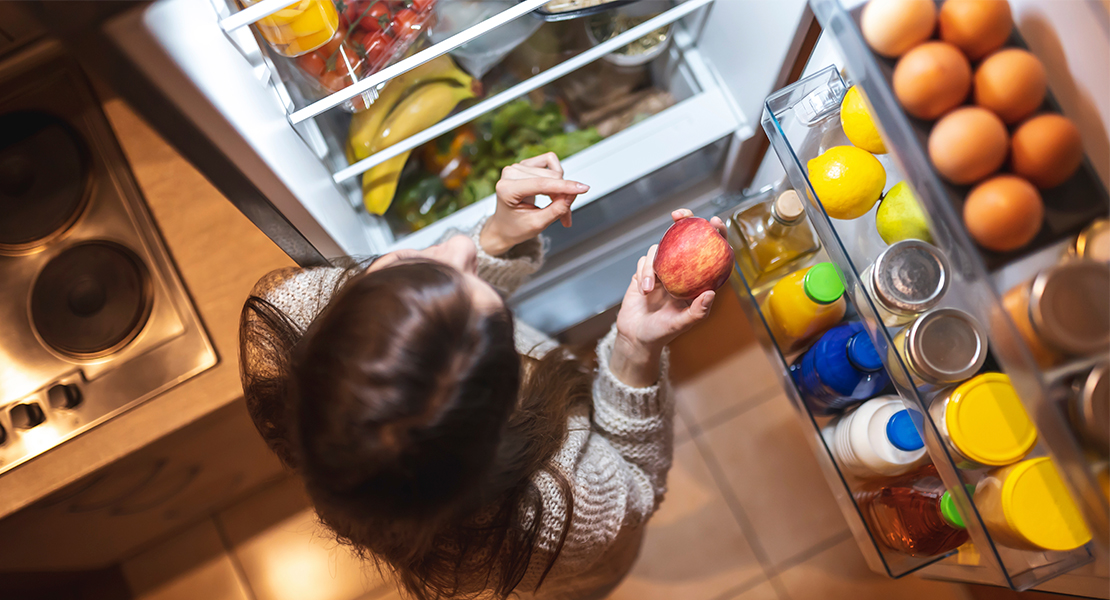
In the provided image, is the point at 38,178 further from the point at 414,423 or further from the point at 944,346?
the point at 944,346

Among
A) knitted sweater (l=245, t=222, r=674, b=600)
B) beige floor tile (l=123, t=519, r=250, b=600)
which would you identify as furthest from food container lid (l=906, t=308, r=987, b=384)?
beige floor tile (l=123, t=519, r=250, b=600)

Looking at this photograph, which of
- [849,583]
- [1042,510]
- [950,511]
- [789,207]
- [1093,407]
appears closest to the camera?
[1093,407]

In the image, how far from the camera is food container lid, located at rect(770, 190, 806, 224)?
0.86 m

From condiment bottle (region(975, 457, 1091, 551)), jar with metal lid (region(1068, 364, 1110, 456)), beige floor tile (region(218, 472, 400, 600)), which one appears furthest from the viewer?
beige floor tile (region(218, 472, 400, 600))

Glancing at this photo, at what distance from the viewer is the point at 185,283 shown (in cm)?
93

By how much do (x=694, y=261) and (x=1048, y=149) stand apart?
14.3 inches

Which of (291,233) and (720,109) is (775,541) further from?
(291,233)

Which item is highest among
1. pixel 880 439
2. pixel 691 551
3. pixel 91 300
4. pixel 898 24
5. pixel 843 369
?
pixel 91 300

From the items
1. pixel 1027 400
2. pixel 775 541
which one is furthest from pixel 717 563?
pixel 1027 400

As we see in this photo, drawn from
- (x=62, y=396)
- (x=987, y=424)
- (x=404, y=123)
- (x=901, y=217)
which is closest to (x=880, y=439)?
(x=987, y=424)

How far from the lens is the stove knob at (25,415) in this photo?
0.88 meters

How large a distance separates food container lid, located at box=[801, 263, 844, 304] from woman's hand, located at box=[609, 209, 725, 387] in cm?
14

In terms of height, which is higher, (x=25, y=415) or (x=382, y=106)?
(x=382, y=106)

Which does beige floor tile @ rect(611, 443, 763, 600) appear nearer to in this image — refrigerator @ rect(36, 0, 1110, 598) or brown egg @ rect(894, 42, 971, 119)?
refrigerator @ rect(36, 0, 1110, 598)
